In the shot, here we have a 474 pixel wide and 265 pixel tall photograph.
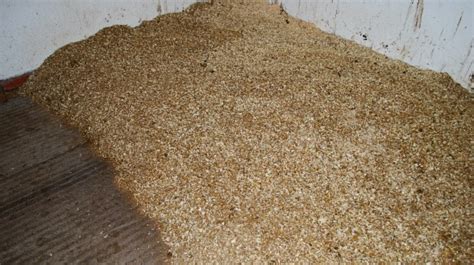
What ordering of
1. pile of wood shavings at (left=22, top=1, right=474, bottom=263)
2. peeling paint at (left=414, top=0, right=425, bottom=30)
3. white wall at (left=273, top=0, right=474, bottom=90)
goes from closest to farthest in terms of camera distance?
pile of wood shavings at (left=22, top=1, right=474, bottom=263) → white wall at (left=273, top=0, right=474, bottom=90) → peeling paint at (left=414, top=0, right=425, bottom=30)

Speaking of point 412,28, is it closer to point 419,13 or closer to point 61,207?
point 419,13

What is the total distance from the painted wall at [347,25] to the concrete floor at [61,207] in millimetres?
908

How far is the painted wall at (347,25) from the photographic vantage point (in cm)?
315

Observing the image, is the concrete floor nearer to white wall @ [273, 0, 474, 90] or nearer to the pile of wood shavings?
the pile of wood shavings

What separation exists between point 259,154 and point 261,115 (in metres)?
0.45

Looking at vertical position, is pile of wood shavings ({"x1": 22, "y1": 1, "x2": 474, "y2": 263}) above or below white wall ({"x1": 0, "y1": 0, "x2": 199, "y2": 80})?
below

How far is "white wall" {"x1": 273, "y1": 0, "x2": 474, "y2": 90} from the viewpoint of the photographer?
3090 mm

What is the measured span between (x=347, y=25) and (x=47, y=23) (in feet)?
10.5

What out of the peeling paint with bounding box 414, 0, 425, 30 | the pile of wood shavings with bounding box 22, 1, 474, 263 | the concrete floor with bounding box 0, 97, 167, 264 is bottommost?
the concrete floor with bounding box 0, 97, 167, 264

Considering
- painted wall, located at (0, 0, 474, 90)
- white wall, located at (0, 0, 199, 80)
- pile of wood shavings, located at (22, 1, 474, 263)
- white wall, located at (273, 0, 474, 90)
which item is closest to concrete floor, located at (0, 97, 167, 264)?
pile of wood shavings, located at (22, 1, 474, 263)

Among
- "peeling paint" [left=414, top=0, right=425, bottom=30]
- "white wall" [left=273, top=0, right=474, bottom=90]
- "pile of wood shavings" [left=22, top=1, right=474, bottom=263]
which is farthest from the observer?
"peeling paint" [left=414, top=0, right=425, bottom=30]

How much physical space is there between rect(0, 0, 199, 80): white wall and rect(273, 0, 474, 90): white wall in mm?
2228

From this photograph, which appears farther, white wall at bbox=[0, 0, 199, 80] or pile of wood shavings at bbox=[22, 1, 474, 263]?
white wall at bbox=[0, 0, 199, 80]

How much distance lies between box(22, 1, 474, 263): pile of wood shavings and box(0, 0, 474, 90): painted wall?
0.14 m
